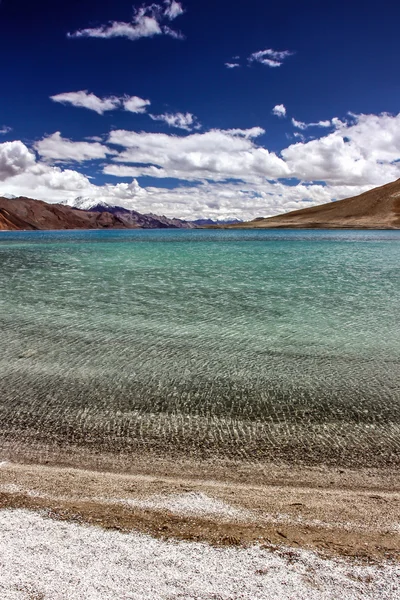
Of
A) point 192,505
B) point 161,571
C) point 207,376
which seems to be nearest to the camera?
point 161,571

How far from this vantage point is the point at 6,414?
23.3 ft

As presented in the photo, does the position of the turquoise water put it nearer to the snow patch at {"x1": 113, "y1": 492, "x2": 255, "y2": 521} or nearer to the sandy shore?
the sandy shore

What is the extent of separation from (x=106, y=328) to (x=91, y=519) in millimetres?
9338

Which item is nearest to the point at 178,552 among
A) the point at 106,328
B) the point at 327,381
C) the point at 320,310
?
the point at 327,381

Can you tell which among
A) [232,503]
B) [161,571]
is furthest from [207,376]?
[161,571]

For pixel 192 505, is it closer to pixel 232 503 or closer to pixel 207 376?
pixel 232 503

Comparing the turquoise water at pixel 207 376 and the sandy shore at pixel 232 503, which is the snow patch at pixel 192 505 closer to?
the sandy shore at pixel 232 503

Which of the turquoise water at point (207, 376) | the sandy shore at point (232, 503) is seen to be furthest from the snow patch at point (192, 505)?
the turquoise water at point (207, 376)

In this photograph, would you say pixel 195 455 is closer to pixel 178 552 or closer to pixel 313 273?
pixel 178 552

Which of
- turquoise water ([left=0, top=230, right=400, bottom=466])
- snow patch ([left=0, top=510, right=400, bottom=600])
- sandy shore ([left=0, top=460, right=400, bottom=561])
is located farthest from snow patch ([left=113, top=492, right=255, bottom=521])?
turquoise water ([left=0, top=230, right=400, bottom=466])

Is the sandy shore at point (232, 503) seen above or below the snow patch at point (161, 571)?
below

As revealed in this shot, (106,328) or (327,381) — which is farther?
(106,328)

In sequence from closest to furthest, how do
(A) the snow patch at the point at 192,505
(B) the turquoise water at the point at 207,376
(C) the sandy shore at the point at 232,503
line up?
(C) the sandy shore at the point at 232,503 → (A) the snow patch at the point at 192,505 → (B) the turquoise water at the point at 207,376

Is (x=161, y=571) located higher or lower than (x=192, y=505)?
higher
